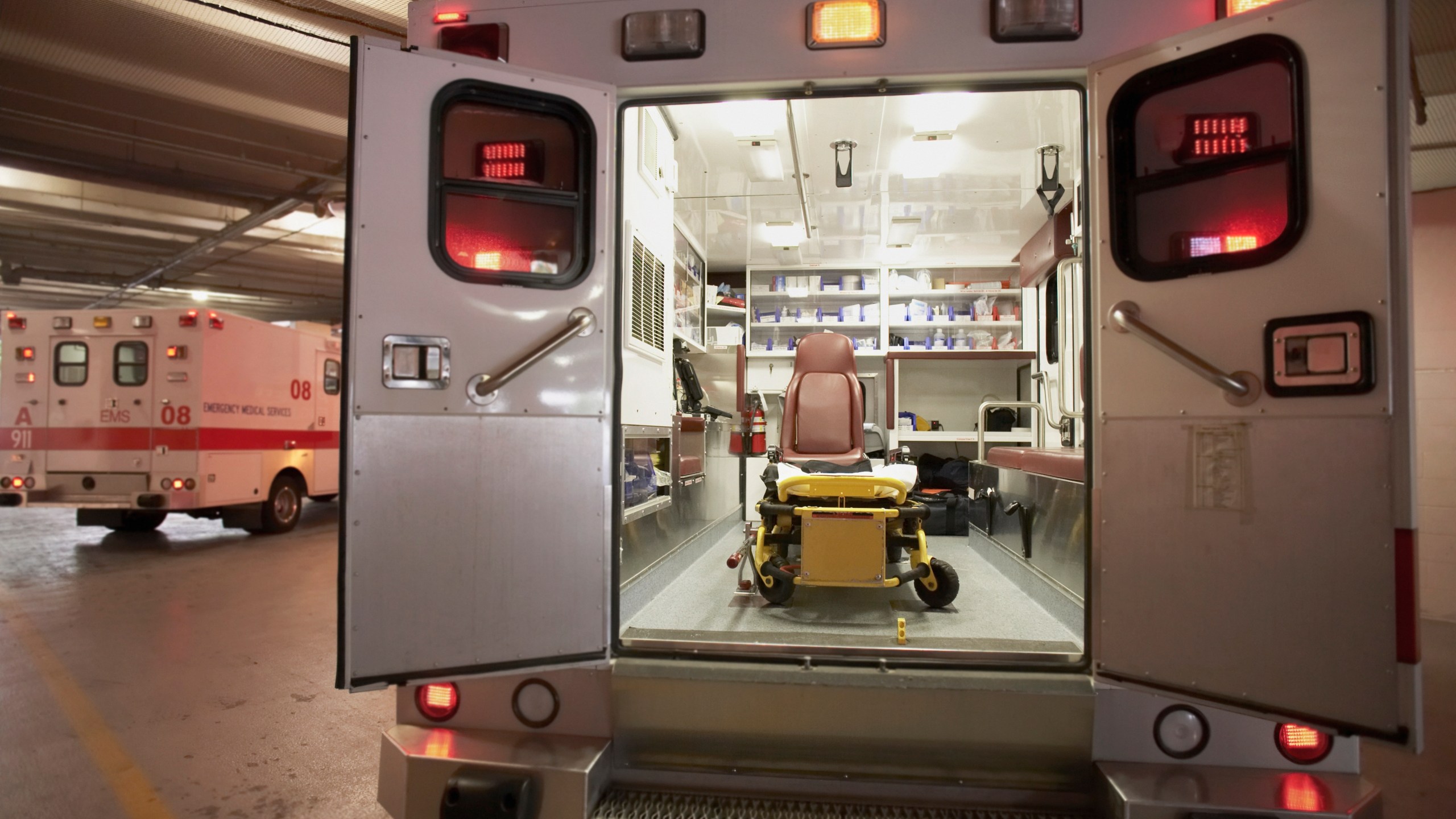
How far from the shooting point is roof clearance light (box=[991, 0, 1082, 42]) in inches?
84.4

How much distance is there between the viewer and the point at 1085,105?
2223 millimetres

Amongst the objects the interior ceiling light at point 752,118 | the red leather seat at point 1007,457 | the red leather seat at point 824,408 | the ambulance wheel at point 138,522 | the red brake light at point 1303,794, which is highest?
the interior ceiling light at point 752,118

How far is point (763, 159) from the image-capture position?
5418mm

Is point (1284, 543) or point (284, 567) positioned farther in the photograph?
point (284, 567)

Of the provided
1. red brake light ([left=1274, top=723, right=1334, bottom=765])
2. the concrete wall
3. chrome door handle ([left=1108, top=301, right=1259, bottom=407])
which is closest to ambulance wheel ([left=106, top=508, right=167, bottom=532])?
chrome door handle ([left=1108, top=301, right=1259, bottom=407])

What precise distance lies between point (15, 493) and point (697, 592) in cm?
950

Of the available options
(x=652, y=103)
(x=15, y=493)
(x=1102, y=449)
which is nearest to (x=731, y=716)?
(x=1102, y=449)

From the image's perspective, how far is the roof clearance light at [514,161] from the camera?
2268 mm

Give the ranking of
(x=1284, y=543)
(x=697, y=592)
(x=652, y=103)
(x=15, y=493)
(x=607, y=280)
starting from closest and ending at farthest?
1. (x=1284, y=543)
2. (x=607, y=280)
3. (x=652, y=103)
4. (x=697, y=592)
5. (x=15, y=493)

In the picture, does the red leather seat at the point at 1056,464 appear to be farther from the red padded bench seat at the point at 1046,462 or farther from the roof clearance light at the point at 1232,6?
the roof clearance light at the point at 1232,6

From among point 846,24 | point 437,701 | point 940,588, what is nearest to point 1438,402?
point 940,588

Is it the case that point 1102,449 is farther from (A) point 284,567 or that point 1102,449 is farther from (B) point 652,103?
(A) point 284,567

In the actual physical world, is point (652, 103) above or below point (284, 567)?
above

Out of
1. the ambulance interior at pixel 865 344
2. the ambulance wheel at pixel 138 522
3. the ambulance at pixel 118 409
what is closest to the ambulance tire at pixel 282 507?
the ambulance at pixel 118 409
